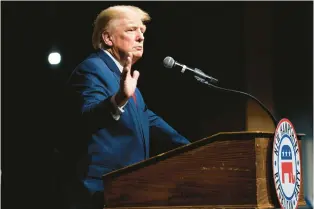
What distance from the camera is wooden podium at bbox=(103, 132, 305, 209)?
1835mm

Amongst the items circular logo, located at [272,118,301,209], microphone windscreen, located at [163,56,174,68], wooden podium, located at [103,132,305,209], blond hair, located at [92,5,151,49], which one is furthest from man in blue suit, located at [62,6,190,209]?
circular logo, located at [272,118,301,209]

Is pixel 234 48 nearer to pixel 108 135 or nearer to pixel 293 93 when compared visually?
pixel 293 93

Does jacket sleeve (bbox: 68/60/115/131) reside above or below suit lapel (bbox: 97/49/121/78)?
below

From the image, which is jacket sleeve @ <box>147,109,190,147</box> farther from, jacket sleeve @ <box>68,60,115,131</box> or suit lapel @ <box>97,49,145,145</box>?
jacket sleeve @ <box>68,60,115,131</box>

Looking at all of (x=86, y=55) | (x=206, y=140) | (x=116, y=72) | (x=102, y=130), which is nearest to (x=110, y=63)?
(x=116, y=72)

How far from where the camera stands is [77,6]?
3.18 metres

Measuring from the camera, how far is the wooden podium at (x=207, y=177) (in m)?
1.83

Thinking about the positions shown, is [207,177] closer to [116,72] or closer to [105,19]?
[116,72]

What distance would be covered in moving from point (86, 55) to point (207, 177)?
1.27 meters

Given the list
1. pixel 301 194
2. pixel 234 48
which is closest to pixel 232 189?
pixel 301 194

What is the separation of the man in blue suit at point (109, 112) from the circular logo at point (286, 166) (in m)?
0.53

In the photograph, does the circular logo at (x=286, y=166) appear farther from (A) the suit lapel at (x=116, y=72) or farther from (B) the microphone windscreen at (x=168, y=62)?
(A) the suit lapel at (x=116, y=72)

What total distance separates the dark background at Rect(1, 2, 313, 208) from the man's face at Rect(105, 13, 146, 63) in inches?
14.1

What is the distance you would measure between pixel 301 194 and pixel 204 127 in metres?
1.57
